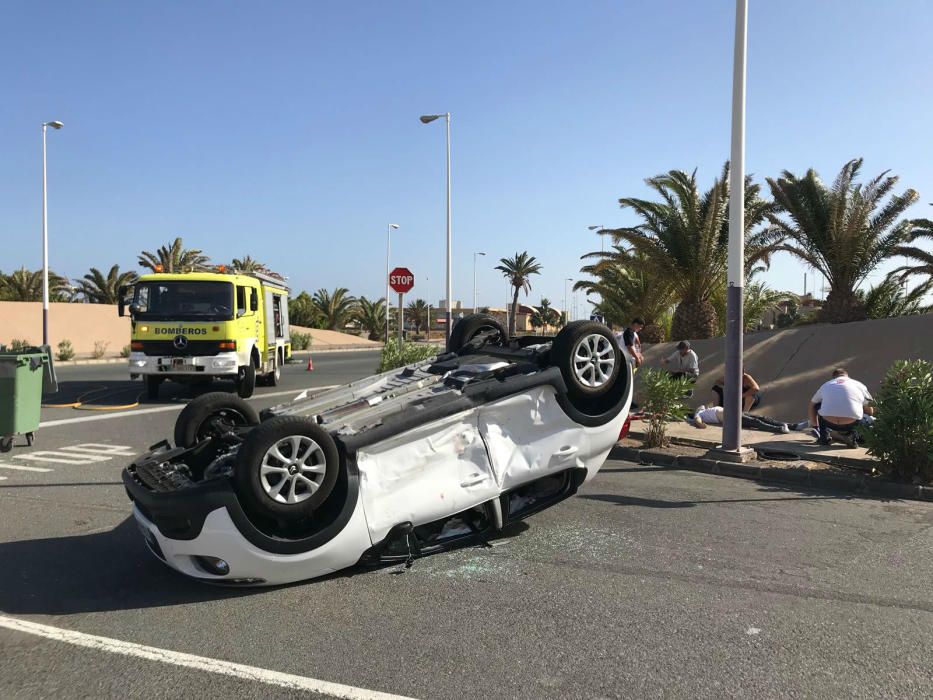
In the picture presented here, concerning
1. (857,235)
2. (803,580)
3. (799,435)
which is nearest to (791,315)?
(857,235)

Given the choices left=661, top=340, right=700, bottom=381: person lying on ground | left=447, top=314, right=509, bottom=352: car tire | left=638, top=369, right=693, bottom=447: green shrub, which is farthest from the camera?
left=661, top=340, right=700, bottom=381: person lying on ground

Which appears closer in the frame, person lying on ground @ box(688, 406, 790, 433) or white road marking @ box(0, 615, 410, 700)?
white road marking @ box(0, 615, 410, 700)

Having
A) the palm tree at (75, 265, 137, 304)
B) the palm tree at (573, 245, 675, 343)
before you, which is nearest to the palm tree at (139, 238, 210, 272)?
the palm tree at (75, 265, 137, 304)

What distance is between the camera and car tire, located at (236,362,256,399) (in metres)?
14.2

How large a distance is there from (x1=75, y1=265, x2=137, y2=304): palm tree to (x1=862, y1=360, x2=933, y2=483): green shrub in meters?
50.9

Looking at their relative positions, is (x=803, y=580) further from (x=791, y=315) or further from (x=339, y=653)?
(x=791, y=315)

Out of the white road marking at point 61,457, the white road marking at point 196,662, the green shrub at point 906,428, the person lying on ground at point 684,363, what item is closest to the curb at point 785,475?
the green shrub at point 906,428

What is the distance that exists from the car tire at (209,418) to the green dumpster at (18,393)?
4538 millimetres

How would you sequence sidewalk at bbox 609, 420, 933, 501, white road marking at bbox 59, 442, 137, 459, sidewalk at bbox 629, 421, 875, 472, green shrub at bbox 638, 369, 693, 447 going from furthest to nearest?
green shrub at bbox 638, 369, 693, 447 < white road marking at bbox 59, 442, 137, 459 < sidewalk at bbox 629, 421, 875, 472 < sidewalk at bbox 609, 420, 933, 501

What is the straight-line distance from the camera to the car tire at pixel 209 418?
5.23 m

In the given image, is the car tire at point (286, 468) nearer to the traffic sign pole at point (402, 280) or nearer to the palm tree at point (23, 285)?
the traffic sign pole at point (402, 280)

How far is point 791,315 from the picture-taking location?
2997 cm

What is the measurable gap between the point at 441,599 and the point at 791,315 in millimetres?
29325

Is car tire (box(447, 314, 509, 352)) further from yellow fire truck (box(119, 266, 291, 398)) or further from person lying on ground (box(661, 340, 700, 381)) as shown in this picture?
yellow fire truck (box(119, 266, 291, 398))
